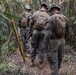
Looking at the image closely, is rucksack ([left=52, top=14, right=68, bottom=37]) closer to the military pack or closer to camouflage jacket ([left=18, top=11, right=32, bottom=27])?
the military pack

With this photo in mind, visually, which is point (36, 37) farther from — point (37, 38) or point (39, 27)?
point (39, 27)

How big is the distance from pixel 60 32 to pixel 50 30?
0.92ft

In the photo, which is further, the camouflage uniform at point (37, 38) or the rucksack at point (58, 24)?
the camouflage uniform at point (37, 38)

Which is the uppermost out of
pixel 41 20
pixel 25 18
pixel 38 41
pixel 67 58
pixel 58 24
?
pixel 58 24

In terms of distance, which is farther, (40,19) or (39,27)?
A: (39,27)

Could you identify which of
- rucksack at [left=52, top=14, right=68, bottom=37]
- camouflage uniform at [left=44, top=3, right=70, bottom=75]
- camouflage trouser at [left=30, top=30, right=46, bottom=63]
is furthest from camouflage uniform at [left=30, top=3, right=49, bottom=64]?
rucksack at [left=52, top=14, right=68, bottom=37]

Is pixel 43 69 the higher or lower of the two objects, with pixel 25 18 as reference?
lower

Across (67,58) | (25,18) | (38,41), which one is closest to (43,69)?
(38,41)

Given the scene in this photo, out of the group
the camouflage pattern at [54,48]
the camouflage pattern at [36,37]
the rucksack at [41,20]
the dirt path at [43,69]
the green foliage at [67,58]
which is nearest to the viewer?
the camouflage pattern at [54,48]

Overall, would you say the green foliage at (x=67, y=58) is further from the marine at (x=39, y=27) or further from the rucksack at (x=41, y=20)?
the rucksack at (x=41, y=20)

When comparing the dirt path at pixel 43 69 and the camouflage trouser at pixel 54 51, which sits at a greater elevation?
the camouflage trouser at pixel 54 51

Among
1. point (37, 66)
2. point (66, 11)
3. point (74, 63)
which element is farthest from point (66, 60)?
point (66, 11)

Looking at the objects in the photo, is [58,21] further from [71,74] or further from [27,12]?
[27,12]

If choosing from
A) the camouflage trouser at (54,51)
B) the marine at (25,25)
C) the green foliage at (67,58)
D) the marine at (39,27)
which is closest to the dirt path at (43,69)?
the green foliage at (67,58)
